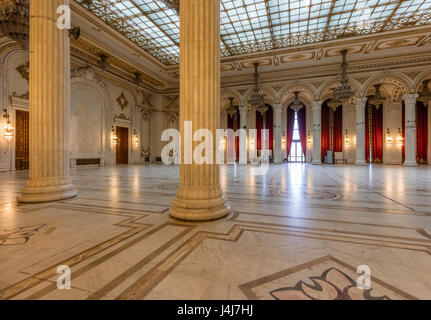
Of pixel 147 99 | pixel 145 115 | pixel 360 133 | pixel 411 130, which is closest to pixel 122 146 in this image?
pixel 145 115

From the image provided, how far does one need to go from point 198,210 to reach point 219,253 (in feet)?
3.21

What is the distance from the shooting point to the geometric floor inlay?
127 cm

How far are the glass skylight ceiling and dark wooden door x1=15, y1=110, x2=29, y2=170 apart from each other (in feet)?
19.9

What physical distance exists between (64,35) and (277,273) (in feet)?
17.5

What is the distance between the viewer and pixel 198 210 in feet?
9.09

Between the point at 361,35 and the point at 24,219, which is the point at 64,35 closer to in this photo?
the point at 24,219

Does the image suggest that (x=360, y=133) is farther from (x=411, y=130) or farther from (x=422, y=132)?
(x=422, y=132)

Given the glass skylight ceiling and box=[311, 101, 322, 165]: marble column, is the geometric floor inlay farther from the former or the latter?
box=[311, 101, 322, 165]: marble column

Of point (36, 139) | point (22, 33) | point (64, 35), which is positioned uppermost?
point (22, 33)

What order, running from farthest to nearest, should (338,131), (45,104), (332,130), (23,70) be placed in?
(332,130) → (338,131) → (23,70) → (45,104)

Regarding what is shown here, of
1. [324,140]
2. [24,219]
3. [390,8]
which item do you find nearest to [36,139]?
[24,219]

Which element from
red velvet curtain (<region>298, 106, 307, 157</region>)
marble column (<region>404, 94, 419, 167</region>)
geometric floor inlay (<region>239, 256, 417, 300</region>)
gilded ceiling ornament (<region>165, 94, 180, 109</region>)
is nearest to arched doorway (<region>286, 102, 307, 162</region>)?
red velvet curtain (<region>298, 106, 307, 157</region>)

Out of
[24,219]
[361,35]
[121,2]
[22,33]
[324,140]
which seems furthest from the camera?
[324,140]

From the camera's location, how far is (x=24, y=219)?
109 inches
